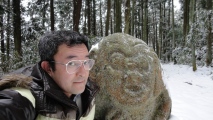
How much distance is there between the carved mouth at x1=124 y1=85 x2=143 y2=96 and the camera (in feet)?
10.8

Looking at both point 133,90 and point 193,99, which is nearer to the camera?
point 133,90

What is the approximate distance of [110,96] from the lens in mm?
3430

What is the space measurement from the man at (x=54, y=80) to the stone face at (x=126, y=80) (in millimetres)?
1447

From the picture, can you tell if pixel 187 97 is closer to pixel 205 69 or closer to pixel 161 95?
pixel 161 95

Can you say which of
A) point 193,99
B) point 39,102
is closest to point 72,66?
point 39,102

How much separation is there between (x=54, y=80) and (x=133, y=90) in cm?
177

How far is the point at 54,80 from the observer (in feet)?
6.02

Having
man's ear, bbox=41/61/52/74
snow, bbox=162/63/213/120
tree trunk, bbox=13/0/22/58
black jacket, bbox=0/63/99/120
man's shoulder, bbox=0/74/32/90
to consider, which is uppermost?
tree trunk, bbox=13/0/22/58

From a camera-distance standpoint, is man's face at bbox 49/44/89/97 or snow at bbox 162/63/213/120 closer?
man's face at bbox 49/44/89/97

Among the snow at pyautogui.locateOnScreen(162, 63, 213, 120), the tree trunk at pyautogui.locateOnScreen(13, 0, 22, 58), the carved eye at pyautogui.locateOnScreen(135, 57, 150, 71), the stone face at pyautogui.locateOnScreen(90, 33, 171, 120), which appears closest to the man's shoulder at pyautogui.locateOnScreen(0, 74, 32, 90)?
the stone face at pyautogui.locateOnScreen(90, 33, 171, 120)

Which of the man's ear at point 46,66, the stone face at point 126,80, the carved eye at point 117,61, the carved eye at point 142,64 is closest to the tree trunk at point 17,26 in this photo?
the stone face at point 126,80

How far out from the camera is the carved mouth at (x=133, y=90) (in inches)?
130

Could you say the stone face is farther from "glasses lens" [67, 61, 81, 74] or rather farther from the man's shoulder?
the man's shoulder

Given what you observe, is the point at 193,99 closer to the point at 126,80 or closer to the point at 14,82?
the point at 126,80
